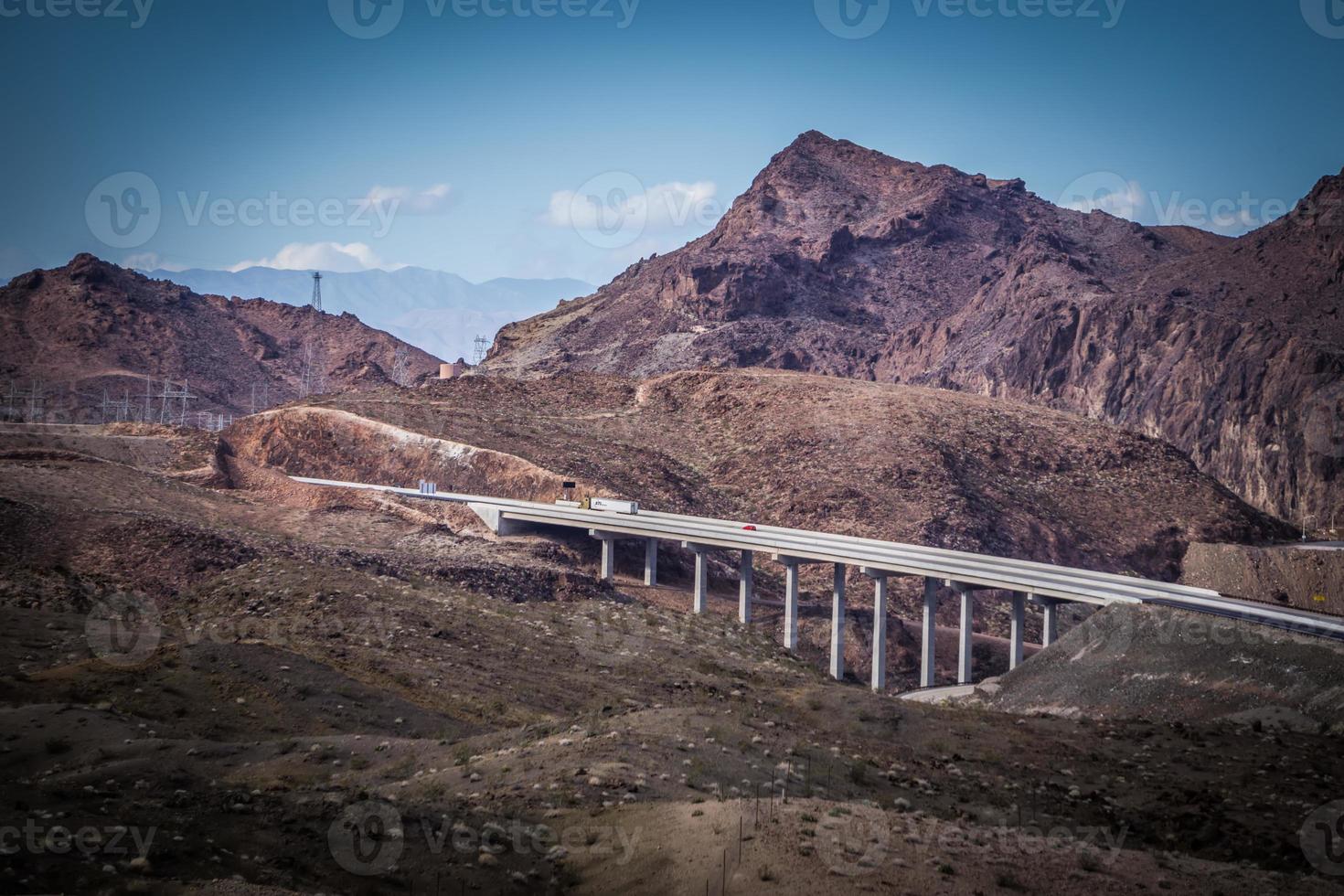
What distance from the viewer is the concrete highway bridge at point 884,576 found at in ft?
123

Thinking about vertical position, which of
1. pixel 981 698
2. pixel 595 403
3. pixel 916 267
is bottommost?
pixel 981 698

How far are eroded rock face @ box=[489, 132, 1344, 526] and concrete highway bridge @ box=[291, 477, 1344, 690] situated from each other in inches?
2565

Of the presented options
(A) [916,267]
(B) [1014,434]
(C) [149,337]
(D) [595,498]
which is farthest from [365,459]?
(A) [916,267]

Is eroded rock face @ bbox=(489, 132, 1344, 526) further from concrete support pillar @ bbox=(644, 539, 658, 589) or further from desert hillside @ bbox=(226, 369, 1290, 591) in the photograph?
concrete support pillar @ bbox=(644, 539, 658, 589)

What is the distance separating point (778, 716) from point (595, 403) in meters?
61.1

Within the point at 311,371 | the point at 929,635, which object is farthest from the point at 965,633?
the point at 311,371

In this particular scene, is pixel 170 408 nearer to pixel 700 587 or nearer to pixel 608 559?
pixel 608 559

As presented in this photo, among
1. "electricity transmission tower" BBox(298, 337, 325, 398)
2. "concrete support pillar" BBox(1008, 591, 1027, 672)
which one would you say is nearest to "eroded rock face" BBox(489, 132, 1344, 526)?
"electricity transmission tower" BBox(298, 337, 325, 398)

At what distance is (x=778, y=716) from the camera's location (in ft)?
92.7

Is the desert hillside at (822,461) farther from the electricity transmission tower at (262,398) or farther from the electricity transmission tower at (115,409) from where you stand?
the electricity transmission tower at (262,398)

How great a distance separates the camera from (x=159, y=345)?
480 ft

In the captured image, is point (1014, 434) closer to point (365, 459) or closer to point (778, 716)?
point (365, 459)

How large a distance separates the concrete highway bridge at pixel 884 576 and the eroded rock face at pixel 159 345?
85.4m

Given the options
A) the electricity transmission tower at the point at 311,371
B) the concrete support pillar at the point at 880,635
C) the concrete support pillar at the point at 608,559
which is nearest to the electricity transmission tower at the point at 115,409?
the electricity transmission tower at the point at 311,371
